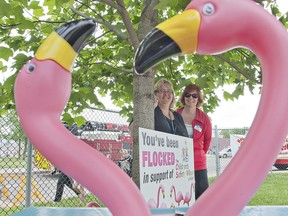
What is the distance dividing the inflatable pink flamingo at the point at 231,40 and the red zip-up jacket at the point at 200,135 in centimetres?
227

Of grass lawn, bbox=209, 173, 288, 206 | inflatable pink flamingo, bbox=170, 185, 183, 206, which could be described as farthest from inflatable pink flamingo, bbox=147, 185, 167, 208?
grass lawn, bbox=209, 173, 288, 206

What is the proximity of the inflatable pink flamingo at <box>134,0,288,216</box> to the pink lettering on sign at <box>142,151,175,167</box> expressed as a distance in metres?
1.47

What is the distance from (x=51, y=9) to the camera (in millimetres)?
3229

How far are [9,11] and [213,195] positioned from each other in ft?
4.90

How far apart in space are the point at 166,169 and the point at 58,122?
197cm

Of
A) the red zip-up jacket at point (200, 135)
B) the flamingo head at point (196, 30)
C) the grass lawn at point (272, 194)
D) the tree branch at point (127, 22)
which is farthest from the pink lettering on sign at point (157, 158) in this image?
the grass lawn at point (272, 194)

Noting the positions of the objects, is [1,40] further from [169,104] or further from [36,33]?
[169,104]

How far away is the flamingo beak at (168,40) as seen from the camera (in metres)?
1.05

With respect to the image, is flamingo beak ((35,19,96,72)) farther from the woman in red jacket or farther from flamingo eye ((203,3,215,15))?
the woman in red jacket

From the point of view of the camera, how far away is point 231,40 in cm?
112

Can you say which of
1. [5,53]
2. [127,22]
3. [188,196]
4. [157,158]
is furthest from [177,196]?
[5,53]

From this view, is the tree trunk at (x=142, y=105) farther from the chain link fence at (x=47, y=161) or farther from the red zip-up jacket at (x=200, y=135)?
the chain link fence at (x=47, y=161)

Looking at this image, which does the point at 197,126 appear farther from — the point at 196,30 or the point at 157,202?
the point at 196,30

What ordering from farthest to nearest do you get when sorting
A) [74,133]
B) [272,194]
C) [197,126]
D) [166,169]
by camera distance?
[272,194] < [74,133] < [197,126] < [166,169]
